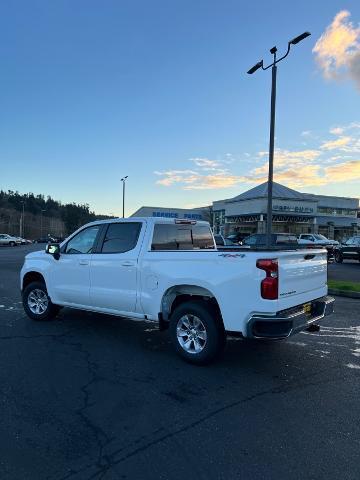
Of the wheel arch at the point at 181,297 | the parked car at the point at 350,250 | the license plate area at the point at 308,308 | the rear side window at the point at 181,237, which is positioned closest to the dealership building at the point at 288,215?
the parked car at the point at 350,250

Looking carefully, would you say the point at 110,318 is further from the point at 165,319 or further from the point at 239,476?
the point at 239,476

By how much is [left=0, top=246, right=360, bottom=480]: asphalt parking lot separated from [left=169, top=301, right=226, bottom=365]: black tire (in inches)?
6.9

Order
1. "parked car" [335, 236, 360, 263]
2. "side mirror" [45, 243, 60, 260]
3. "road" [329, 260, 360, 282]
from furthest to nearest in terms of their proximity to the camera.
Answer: "parked car" [335, 236, 360, 263] → "road" [329, 260, 360, 282] → "side mirror" [45, 243, 60, 260]

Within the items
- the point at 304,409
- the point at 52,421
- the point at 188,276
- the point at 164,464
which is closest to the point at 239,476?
the point at 164,464

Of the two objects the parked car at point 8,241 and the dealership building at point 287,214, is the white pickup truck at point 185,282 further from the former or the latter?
the parked car at point 8,241

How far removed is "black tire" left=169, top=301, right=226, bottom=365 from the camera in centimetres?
535

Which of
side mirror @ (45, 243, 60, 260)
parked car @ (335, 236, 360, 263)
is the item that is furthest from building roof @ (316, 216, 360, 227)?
side mirror @ (45, 243, 60, 260)

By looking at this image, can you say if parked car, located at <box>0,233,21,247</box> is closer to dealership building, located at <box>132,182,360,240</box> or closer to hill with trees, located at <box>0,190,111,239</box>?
dealership building, located at <box>132,182,360,240</box>

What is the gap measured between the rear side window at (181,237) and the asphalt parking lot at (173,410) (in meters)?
1.56

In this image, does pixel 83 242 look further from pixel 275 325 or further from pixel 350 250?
pixel 350 250

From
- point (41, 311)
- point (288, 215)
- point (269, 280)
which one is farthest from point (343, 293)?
point (288, 215)

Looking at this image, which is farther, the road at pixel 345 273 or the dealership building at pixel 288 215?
the dealership building at pixel 288 215

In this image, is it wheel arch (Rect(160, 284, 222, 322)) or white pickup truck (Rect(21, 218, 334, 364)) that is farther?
wheel arch (Rect(160, 284, 222, 322))

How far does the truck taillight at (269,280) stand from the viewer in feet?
16.0
